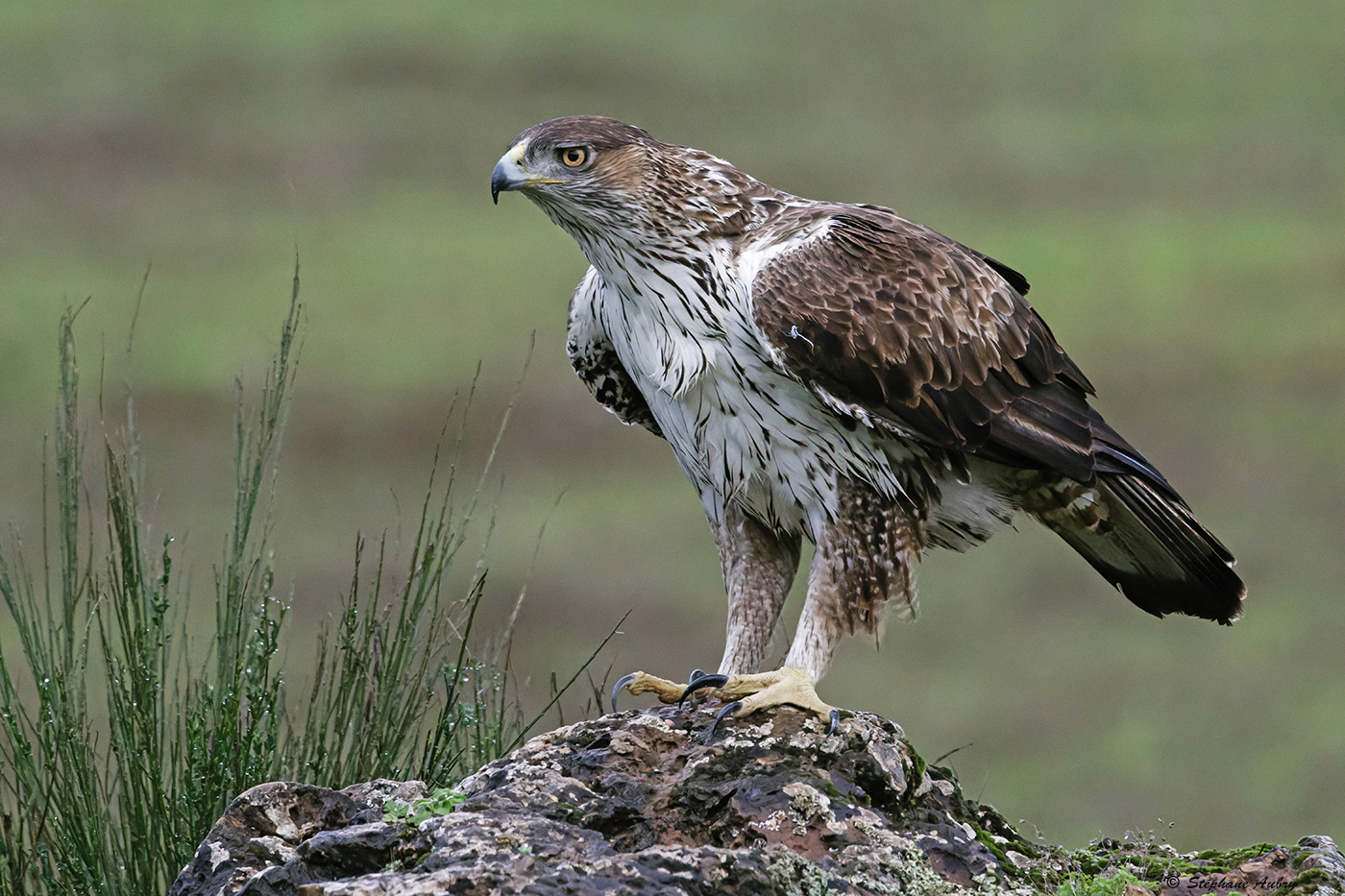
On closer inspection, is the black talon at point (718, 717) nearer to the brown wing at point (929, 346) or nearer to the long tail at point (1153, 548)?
the brown wing at point (929, 346)

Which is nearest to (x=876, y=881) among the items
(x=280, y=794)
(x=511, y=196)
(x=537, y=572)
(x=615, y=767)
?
(x=615, y=767)

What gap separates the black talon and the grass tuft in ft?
2.59

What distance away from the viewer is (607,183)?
4.27m

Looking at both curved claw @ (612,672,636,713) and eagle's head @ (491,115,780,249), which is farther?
eagle's head @ (491,115,780,249)

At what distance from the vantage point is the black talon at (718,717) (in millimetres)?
3537

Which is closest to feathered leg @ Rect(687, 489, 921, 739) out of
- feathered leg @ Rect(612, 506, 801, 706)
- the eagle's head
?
feathered leg @ Rect(612, 506, 801, 706)

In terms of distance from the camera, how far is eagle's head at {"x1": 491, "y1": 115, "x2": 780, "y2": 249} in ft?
13.9

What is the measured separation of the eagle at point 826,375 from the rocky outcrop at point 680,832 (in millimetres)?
471

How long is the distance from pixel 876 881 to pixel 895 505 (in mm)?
1282

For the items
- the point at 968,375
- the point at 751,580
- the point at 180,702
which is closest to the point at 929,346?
the point at 968,375

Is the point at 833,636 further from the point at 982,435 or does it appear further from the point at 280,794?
the point at 280,794

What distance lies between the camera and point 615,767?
3484 mm

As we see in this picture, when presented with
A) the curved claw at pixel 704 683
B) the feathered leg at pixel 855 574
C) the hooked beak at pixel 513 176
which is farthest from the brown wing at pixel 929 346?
the curved claw at pixel 704 683

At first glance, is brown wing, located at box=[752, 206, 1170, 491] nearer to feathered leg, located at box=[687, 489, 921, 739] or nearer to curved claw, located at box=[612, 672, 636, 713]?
feathered leg, located at box=[687, 489, 921, 739]
